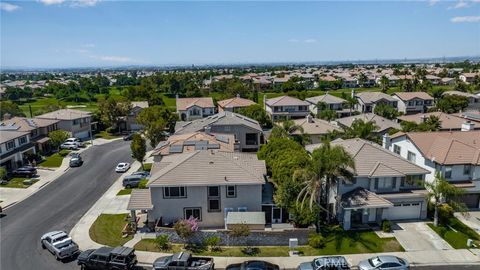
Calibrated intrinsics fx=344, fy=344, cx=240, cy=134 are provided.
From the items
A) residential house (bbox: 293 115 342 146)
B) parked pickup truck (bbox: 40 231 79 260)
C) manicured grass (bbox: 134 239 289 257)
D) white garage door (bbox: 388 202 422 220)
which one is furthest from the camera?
residential house (bbox: 293 115 342 146)

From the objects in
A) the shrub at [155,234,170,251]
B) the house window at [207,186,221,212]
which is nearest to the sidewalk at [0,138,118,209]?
the shrub at [155,234,170,251]

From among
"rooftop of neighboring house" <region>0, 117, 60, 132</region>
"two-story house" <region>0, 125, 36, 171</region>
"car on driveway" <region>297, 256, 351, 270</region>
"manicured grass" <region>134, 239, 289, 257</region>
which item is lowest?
"manicured grass" <region>134, 239, 289, 257</region>

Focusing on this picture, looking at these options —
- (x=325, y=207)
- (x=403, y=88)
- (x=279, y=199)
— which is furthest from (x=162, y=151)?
(x=403, y=88)

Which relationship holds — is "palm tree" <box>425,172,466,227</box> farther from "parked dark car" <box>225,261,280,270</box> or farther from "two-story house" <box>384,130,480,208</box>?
"parked dark car" <box>225,261,280,270</box>

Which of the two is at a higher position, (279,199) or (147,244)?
(279,199)

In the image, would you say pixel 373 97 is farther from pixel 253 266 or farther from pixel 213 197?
pixel 253 266

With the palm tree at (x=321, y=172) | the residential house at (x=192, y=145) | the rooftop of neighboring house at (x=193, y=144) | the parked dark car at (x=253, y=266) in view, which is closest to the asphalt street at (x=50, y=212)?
the residential house at (x=192, y=145)

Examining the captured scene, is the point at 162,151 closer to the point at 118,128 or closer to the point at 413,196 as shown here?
the point at 413,196
